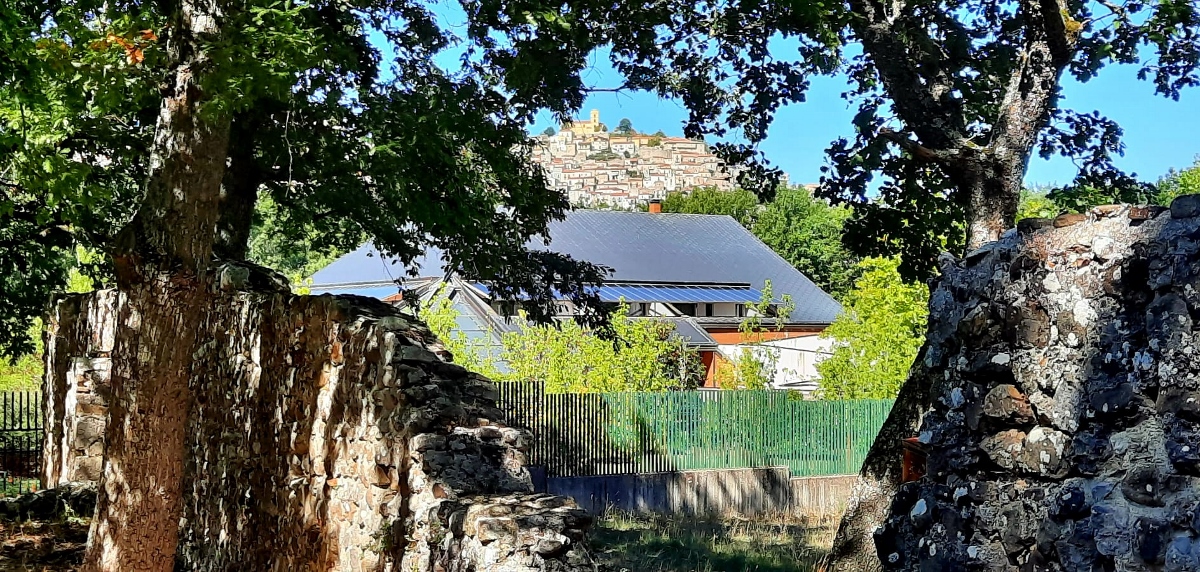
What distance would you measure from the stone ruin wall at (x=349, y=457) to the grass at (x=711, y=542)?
375 cm

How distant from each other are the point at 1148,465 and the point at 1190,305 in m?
0.27

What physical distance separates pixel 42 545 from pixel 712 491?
10.9m

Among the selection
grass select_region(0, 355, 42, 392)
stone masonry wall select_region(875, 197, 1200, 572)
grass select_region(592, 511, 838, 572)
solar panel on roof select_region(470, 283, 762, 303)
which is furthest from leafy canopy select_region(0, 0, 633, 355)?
solar panel on roof select_region(470, 283, 762, 303)

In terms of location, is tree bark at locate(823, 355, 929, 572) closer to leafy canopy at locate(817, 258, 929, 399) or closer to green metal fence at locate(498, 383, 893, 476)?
green metal fence at locate(498, 383, 893, 476)

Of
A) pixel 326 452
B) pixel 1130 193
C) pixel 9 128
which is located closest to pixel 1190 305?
A: pixel 326 452

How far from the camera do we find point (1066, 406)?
6.60 feet

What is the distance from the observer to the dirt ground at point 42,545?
344 inches

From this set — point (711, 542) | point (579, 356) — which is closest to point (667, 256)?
point (579, 356)

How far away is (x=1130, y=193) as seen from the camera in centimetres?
1308

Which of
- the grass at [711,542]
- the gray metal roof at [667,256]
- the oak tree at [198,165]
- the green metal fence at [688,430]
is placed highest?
the gray metal roof at [667,256]

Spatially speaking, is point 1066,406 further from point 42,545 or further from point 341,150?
point 341,150

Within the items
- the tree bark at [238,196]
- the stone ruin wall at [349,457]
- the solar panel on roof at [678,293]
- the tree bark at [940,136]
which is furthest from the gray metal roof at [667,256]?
the stone ruin wall at [349,457]

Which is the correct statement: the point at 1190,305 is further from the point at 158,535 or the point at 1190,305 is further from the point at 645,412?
the point at 645,412

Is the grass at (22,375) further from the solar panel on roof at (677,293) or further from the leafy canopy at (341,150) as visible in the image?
the solar panel on roof at (677,293)
